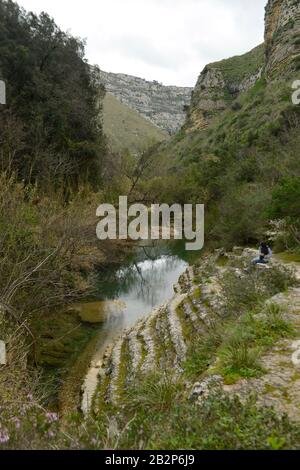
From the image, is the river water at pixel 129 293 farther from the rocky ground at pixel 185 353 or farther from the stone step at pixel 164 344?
the stone step at pixel 164 344

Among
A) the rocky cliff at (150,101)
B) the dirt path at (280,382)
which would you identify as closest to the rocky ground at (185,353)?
the dirt path at (280,382)

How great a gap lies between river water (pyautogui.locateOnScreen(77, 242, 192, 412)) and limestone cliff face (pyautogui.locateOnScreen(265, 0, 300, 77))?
1390 inches

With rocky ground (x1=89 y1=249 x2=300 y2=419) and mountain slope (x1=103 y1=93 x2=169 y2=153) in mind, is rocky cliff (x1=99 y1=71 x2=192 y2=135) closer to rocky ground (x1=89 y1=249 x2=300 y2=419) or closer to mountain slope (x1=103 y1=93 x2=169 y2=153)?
mountain slope (x1=103 y1=93 x2=169 y2=153)

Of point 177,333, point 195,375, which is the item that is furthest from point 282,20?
point 195,375

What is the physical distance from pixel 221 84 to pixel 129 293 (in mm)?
77129

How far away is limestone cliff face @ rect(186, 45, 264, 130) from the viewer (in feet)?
262

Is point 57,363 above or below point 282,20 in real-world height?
below

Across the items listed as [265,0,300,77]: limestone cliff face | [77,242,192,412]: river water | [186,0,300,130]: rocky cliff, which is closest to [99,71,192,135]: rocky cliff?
[186,0,300,130]: rocky cliff

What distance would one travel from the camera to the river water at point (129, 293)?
14.0 m

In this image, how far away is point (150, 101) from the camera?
18912 cm

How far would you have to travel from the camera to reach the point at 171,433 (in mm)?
3822
